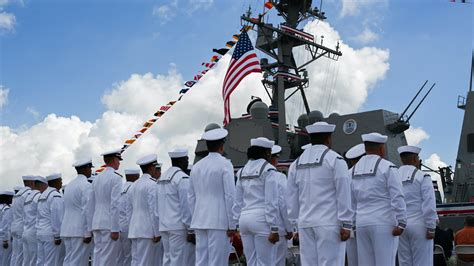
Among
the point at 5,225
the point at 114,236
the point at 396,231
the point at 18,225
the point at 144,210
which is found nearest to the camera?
the point at 396,231

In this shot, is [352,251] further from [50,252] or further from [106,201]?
[50,252]

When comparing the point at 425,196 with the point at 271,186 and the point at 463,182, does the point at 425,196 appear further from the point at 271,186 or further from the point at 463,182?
the point at 463,182

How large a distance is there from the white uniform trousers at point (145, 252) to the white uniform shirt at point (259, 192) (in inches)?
70.3

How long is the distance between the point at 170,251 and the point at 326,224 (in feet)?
8.34

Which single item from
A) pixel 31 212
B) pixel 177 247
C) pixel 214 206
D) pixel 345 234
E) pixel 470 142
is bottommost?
pixel 345 234

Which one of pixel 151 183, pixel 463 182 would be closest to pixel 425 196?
pixel 151 183

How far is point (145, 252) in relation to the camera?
24.9 feet

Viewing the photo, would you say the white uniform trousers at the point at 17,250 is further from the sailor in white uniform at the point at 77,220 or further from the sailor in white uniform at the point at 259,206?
the sailor in white uniform at the point at 259,206

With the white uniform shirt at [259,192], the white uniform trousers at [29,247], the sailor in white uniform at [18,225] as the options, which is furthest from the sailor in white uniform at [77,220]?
the white uniform shirt at [259,192]

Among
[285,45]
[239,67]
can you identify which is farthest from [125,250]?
[285,45]

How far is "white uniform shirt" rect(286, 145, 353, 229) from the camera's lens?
5137 mm

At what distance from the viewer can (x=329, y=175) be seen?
5254mm

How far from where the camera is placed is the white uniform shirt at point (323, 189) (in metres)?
5.14

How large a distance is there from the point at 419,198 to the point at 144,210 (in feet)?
11.7
